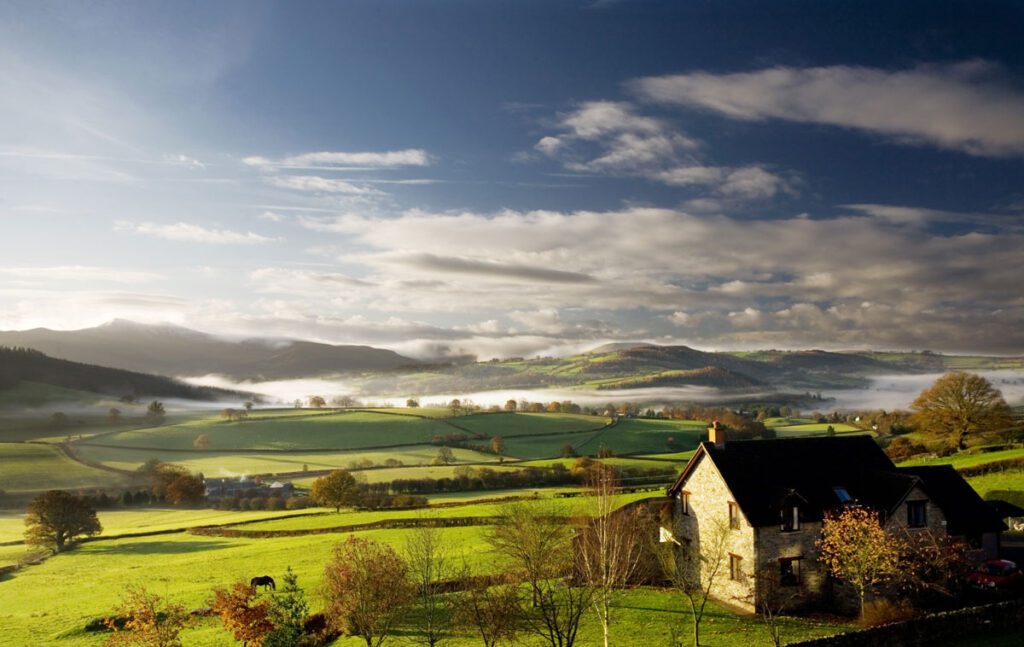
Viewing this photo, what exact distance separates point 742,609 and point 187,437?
480 ft

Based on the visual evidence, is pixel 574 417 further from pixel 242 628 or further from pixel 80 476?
pixel 242 628

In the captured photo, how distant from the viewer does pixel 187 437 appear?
6068 inches

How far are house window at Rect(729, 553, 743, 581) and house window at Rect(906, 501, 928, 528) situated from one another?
1216cm

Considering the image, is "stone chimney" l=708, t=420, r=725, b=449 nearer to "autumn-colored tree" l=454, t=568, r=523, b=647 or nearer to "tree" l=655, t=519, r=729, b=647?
"tree" l=655, t=519, r=729, b=647

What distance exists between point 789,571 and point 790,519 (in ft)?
10.9

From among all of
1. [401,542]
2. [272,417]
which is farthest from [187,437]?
[401,542]

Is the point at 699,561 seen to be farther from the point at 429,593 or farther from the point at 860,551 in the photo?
the point at 429,593

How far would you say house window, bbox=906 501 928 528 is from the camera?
44000 mm

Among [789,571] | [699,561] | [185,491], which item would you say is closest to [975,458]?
[699,561]

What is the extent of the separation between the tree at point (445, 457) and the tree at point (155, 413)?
287 feet

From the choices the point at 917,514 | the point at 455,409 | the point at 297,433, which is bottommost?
the point at 297,433

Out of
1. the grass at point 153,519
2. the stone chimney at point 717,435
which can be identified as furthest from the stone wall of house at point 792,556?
the grass at point 153,519

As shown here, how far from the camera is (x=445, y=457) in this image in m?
128

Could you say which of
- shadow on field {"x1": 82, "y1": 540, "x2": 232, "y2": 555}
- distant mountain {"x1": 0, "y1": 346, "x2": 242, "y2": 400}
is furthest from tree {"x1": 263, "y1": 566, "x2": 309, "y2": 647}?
distant mountain {"x1": 0, "y1": 346, "x2": 242, "y2": 400}
